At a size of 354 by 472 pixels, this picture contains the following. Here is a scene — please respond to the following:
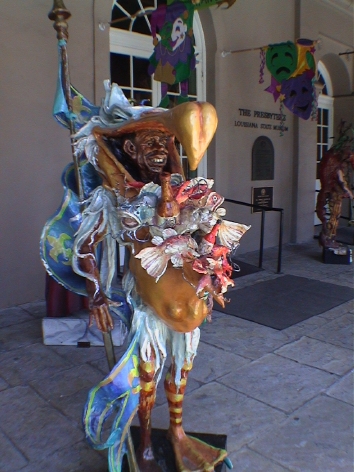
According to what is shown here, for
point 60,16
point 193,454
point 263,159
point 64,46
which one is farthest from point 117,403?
point 263,159

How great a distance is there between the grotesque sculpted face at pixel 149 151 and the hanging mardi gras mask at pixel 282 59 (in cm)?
458

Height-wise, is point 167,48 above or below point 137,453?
above

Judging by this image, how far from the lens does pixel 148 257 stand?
62.4 inches

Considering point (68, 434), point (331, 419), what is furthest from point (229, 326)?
point (68, 434)

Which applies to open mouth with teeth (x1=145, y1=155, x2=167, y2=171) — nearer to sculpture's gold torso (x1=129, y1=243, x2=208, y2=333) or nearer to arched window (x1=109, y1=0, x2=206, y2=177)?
sculpture's gold torso (x1=129, y1=243, x2=208, y2=333)

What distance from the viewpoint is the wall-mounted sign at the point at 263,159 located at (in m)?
7.19

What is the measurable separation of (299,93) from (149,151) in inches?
190

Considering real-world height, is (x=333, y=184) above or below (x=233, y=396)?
above

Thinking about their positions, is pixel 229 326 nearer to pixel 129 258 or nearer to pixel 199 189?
pixel 129 258

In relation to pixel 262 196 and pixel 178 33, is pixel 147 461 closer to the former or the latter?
pixel 178 33

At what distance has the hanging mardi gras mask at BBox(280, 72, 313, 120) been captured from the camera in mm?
5980

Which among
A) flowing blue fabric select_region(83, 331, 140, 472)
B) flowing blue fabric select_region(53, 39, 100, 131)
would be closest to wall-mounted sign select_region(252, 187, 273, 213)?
flowing blue fabric select_region(53, 39, 100, 131)

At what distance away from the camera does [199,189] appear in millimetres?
1690

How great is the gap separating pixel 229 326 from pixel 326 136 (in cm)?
673
